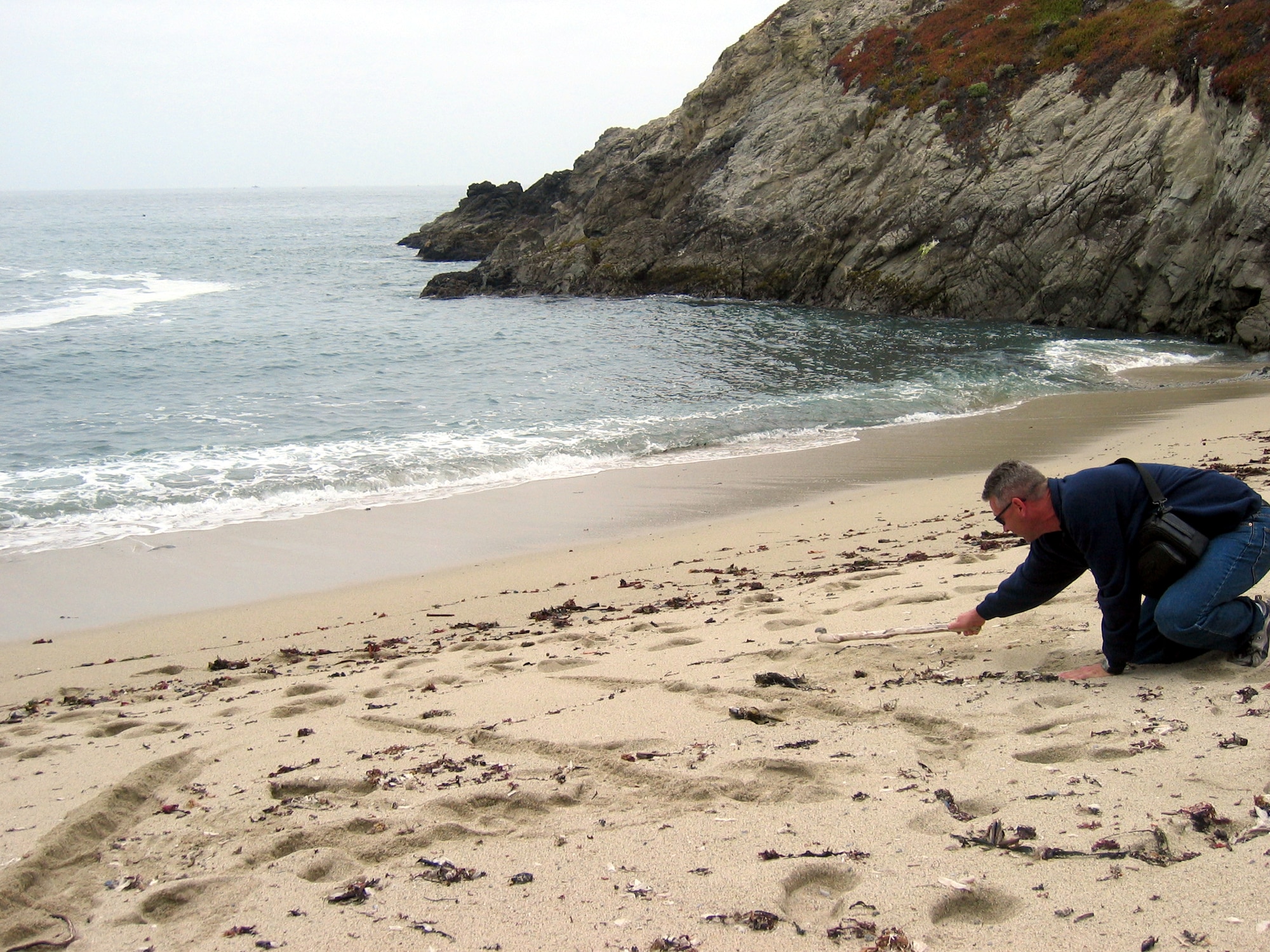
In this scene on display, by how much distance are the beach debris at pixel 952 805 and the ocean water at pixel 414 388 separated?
28.7 feet

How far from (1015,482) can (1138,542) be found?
1.87 ft

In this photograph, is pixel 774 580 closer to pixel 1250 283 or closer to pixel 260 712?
pixel 260 712

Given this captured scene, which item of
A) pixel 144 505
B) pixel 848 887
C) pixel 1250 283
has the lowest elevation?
pixel 144 505

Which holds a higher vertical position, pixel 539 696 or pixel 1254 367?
pixel 1254 367

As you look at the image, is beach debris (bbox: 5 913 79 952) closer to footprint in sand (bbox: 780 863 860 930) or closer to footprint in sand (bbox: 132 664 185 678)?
footprint in sand (bbox: 780 863 860 930)

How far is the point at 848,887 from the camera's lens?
2680 mm

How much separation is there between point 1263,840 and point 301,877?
2.98 meters

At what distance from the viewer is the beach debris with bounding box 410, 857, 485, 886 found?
115 inches

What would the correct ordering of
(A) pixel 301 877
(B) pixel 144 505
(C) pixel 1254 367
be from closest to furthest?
(A) pixel 301 877 → (B) pixel 144 505 → (C) pixel 1254 367

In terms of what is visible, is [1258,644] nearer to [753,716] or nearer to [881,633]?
[881,633]

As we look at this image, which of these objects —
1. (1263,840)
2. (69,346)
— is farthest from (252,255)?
(1263,840)

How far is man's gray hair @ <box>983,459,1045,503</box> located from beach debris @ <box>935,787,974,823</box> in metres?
1.40

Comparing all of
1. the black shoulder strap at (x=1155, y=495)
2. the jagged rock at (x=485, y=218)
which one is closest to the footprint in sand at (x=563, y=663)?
the black shoulder strap at (x=1155, y=495)

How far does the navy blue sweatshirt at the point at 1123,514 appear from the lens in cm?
386
